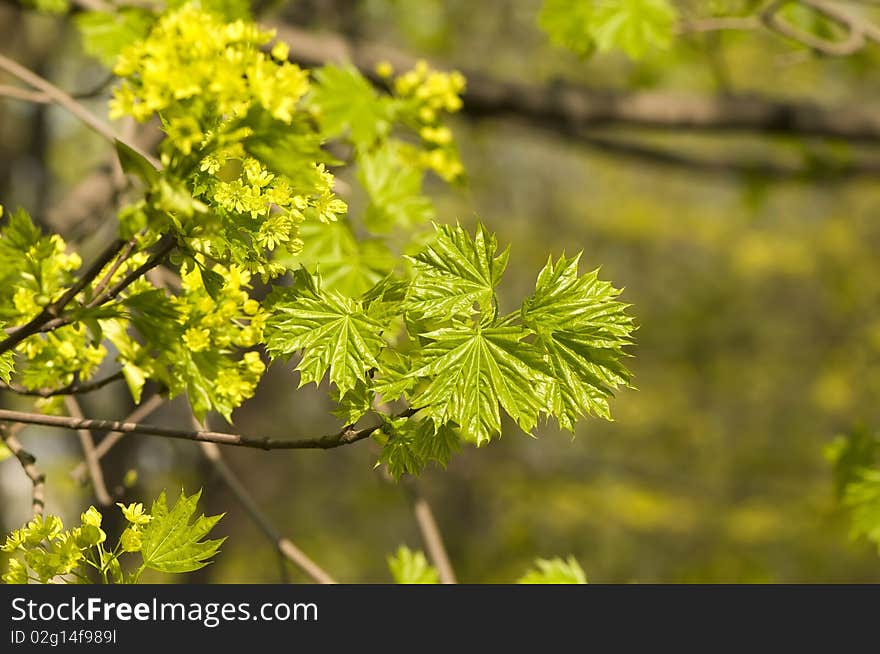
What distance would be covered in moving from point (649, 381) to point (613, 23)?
6072 mm

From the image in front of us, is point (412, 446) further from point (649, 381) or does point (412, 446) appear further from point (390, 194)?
point (649, 381)

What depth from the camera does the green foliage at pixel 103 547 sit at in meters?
0.97

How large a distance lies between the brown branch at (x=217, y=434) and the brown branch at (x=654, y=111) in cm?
203

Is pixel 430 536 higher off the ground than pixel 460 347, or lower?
higher

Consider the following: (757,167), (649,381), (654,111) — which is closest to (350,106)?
(654,111)

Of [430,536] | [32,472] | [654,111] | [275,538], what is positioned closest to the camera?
[32,472]

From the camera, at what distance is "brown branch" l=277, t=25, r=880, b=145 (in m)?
2.82

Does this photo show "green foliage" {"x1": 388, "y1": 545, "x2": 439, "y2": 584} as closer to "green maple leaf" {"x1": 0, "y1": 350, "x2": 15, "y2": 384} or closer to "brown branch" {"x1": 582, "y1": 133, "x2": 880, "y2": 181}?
"green maple leaf" {"x1": 0, "y1": 350, "x2": 15, "y2": 384}

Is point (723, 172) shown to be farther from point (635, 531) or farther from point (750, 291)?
point (750, 291)

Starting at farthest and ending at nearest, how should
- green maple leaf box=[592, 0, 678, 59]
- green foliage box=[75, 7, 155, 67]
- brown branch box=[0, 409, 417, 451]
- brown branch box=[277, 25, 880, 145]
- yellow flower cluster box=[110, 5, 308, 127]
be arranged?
brown branch box=[277, 25, 880, 145], green maple leaf box=[592, 0, 678, 59], green foliage box=[75, 7, 155, 67], brown branch box=[0, 409, 417, 451], yellow flower cluster box=[110, 5, 308, 127]

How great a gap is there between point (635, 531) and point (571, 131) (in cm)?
518

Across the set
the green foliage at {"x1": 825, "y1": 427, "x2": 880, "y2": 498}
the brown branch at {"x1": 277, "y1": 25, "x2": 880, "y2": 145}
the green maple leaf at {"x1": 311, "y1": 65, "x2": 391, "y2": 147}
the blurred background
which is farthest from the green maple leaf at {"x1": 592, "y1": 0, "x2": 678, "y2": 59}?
the blurred background

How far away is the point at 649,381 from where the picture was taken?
8102mm

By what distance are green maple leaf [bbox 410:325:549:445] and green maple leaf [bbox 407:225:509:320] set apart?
4 centimetres
